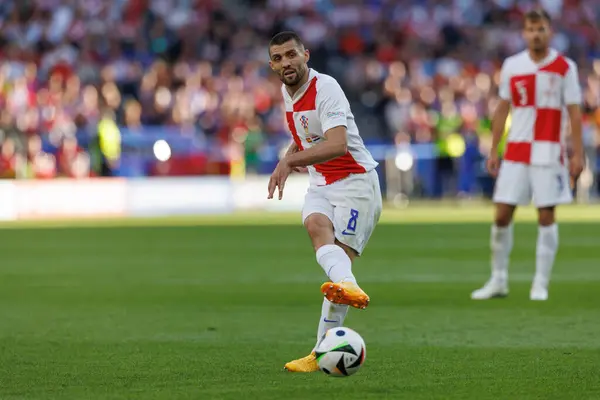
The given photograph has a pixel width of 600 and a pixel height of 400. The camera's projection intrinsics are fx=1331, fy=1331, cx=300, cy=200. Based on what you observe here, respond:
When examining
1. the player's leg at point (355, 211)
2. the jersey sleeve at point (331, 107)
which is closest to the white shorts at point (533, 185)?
the player's leg at point (355, 211)

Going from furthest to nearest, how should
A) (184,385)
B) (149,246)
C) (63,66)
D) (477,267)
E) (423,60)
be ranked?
(423,60) < (63,66) < (149,246) < (477,267) < (184,385)

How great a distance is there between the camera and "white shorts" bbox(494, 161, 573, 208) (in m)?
10.4

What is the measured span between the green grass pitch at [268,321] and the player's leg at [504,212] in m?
0.18

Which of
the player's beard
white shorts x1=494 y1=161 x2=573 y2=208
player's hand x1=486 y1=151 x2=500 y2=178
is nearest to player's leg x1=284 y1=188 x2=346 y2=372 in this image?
the player's beard

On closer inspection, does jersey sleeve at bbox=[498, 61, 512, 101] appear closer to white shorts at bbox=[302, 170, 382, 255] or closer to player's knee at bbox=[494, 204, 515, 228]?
player's knee at bbox=[494, 204, 515, 228]

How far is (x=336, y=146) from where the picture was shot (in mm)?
6598

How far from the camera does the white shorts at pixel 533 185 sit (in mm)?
10375

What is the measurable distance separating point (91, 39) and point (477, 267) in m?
17.8

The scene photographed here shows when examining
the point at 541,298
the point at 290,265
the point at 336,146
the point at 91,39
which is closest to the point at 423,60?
the point at 91,39

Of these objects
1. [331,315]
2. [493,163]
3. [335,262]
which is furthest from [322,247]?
[493,163]

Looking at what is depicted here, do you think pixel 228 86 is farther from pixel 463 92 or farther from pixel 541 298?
pixel 541 298

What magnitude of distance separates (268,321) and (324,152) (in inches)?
112

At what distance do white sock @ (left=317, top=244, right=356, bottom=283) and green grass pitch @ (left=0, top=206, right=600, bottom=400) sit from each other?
1.65 ft

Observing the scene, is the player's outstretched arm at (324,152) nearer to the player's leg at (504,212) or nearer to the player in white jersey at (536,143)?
the player in white jersey at (536,143)
